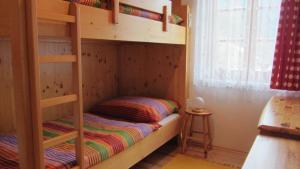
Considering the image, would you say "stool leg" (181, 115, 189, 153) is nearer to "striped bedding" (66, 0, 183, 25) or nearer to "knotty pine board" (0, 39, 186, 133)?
"knotty pine board" (0, 39, 186, 133)

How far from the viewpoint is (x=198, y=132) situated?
3447 mm

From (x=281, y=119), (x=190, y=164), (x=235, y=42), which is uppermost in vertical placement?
(x=235, y=42)

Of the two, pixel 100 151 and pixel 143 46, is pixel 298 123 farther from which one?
pixel 143 46

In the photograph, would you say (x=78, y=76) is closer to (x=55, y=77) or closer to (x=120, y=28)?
(x=120, y=28)

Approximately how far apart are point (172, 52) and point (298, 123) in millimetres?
1891

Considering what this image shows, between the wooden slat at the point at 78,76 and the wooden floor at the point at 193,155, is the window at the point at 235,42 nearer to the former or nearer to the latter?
the wooden floor at the point at 193,155

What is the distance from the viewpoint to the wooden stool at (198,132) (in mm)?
3104

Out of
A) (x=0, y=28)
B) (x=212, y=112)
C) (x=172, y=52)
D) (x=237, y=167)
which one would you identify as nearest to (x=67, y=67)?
(x=172, y=52)

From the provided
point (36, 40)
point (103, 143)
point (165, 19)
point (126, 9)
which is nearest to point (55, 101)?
point (36, 40)

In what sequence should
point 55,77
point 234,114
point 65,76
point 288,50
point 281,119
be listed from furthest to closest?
1. point 234,114
2. point 65,76
3. point 55,77
4. point 288,50
5. point 281,119

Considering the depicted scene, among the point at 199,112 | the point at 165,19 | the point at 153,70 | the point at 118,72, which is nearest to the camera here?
the point at 165,19

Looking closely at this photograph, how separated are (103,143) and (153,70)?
5.34 feet

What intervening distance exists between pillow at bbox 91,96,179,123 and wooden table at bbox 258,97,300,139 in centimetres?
113

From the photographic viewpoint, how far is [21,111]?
1.43m
